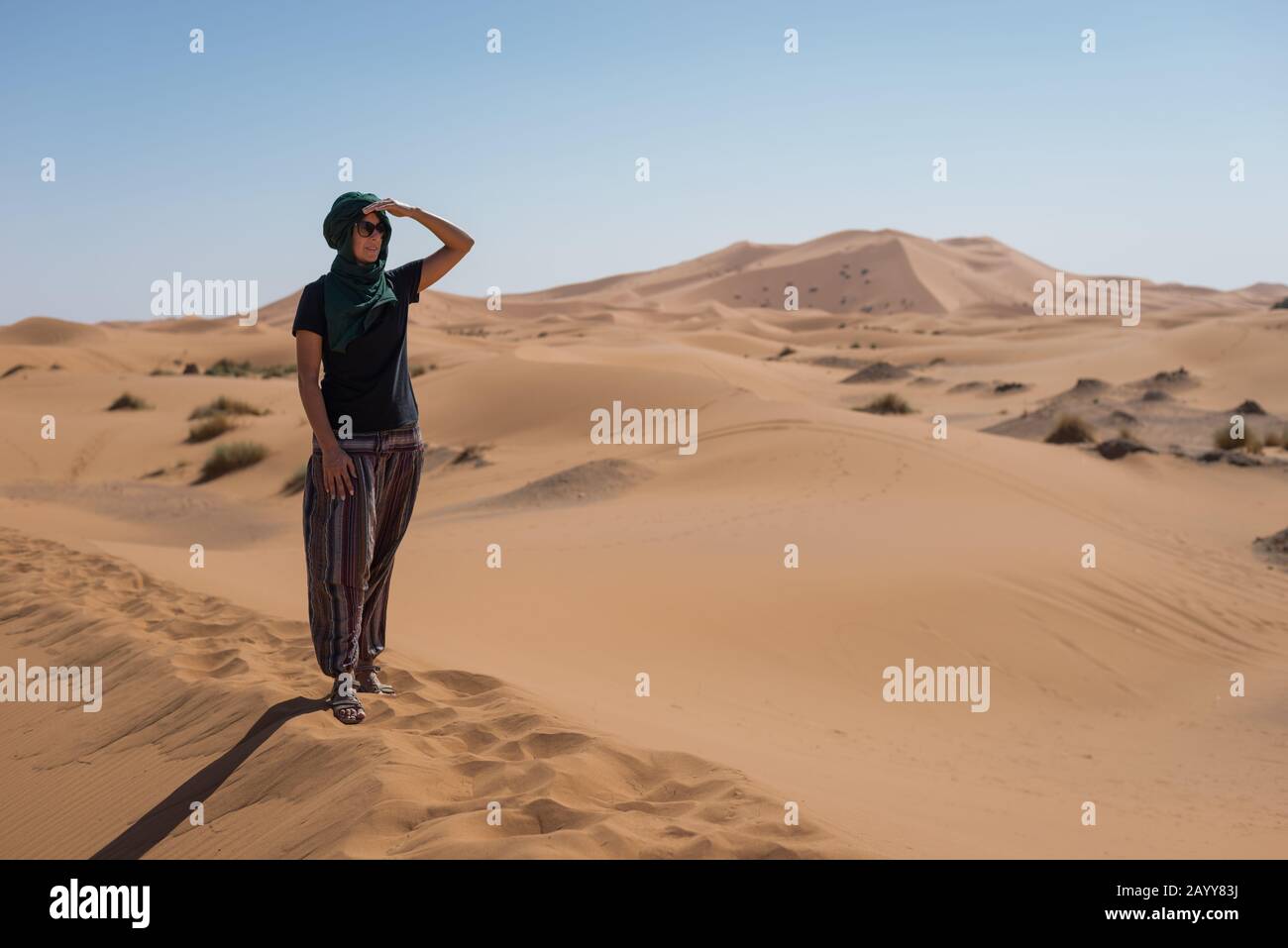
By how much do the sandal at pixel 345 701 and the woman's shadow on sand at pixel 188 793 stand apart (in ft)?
0.38

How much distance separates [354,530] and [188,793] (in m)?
1.24

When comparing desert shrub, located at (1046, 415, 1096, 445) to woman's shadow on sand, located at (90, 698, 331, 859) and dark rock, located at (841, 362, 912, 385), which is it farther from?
woman's shadow on sand, located at (90, 698, 331, 859)

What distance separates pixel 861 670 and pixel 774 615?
894 millimetres

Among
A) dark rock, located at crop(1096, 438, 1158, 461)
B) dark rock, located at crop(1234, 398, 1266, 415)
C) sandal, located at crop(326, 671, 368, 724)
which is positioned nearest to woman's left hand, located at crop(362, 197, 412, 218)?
sandal, located at crop(326, 671, 368, 724)

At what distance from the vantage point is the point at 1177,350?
31.9 meters

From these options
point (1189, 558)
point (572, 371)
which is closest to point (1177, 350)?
point (572, 371)

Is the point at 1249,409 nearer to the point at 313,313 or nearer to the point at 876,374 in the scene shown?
the point at 876,374

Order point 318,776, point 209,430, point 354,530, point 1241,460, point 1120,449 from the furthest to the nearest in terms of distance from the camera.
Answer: point 209,430
point 1120,449
point 1241,460
point 354,530
point 318,776

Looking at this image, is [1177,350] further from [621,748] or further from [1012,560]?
[621,748]

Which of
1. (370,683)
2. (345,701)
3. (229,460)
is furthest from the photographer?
(229,460)

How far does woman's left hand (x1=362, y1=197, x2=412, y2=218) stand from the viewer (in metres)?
4.25

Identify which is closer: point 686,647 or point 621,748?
point 621,748

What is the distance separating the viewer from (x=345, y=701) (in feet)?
14.9

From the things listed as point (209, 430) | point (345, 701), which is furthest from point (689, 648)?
point (209, 430)
